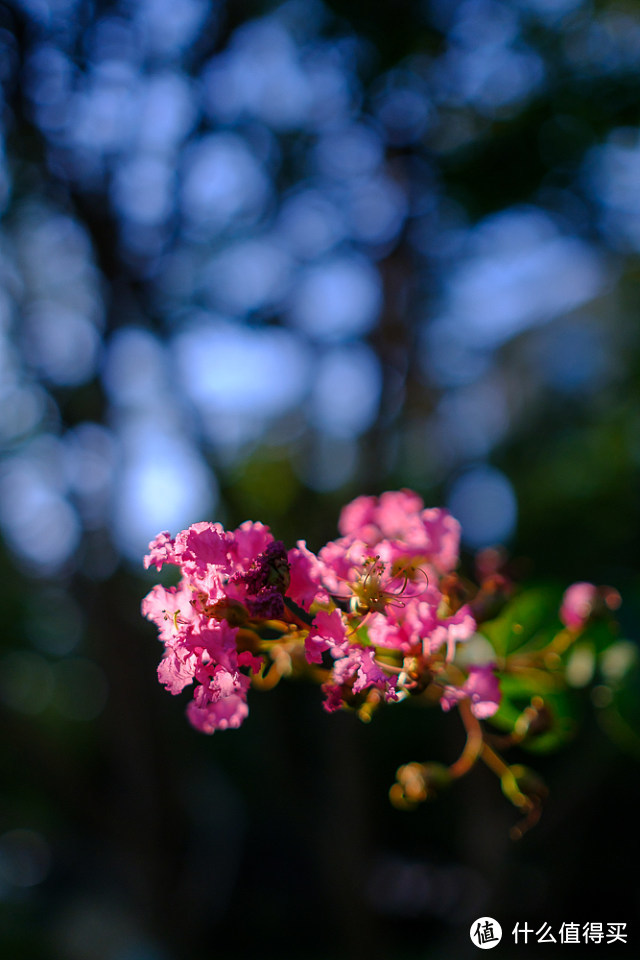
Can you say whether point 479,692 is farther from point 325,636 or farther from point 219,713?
point 219,713

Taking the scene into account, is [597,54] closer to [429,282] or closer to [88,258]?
[429,282]

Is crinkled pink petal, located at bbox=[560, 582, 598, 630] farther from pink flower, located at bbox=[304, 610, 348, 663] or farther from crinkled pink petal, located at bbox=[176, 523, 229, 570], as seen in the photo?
crinkled pink petal, located at bbox=[176, 523, 229, 570]

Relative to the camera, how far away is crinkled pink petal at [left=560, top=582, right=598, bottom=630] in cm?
107

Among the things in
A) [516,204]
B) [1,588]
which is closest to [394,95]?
[516,204]

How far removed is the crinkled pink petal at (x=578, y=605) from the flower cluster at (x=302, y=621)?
0.99ft

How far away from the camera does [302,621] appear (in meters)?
0.81

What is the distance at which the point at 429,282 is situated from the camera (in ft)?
10.9

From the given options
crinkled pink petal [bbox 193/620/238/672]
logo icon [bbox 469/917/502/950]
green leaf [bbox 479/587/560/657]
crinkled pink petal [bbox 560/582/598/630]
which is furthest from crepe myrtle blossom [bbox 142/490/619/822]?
logo icon [bbox 469/917/502/950]

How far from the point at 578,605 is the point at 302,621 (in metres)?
0.51

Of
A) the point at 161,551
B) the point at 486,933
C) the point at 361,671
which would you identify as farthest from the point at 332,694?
the point at 486,933

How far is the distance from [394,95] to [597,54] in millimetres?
760

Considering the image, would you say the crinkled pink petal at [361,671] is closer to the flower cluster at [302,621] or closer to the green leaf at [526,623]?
the flower cluster at [302,621]

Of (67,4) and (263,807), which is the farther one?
(263,807)

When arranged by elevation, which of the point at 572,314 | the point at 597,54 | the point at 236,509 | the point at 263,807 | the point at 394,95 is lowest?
the point at 263,807
